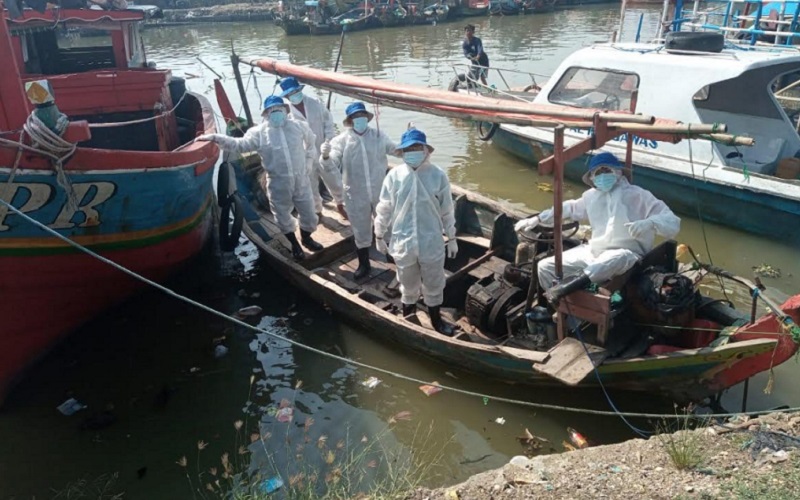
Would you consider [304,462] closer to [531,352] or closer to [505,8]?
[531,352]

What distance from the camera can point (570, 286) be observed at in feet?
14.8

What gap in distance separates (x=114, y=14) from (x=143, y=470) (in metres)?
6.21

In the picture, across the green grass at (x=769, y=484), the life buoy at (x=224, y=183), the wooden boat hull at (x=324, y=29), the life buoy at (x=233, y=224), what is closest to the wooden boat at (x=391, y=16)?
the wooden boat hull at (x=324, y=29)

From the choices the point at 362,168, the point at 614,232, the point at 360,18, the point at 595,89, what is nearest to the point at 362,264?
the point at 362,168

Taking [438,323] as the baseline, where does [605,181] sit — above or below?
above

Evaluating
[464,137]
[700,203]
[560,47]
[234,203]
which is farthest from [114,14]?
[560,47]

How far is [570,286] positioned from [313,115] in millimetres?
4459

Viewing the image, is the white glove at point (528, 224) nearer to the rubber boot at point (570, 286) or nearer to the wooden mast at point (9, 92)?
the rubber boot at point (570, 286)

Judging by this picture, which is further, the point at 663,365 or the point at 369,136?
the point at 369,136

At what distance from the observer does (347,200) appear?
6379 mm

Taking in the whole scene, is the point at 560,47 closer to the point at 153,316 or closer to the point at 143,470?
the point at 153,316

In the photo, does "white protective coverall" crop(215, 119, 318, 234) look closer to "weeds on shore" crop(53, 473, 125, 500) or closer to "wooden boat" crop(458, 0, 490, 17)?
"weeds on shore" crop(53, 473, 125, 500)

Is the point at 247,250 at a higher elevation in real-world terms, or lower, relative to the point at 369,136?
lower

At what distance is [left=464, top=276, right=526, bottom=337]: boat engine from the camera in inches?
214
